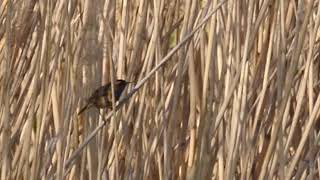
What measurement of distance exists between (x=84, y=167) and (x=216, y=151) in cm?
31

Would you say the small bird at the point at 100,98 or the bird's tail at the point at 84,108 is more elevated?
the small bird at the point at 100,98

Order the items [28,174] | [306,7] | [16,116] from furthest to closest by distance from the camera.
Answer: [16,116] < [306,7] < [28,174]

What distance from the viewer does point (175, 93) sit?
61.9 inches

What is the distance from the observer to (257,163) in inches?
67.1

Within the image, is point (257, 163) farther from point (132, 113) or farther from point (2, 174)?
point (2, 174)

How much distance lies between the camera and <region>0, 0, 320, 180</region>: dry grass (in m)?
1.46

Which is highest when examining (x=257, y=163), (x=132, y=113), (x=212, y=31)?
(x=212, y=31)

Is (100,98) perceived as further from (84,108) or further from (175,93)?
(175,93)

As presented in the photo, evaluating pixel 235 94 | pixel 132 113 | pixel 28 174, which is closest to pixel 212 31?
pixel 235 94

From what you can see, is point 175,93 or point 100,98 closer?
point 100,98

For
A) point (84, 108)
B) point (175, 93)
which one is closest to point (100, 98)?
point (84, 108)

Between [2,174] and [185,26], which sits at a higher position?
[185,26]

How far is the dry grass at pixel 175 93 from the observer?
146 cm

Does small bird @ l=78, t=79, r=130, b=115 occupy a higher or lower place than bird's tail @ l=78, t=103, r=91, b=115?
higher
